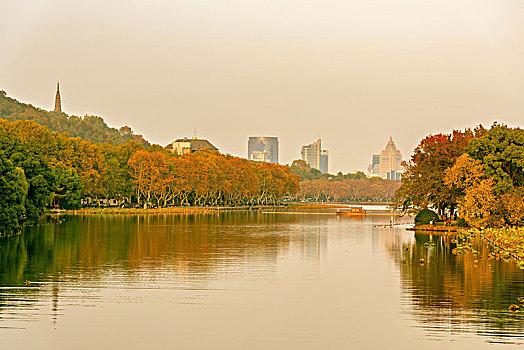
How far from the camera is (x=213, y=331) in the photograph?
20.5m

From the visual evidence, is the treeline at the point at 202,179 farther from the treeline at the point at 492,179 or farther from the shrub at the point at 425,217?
the treeline at the point at 492,179

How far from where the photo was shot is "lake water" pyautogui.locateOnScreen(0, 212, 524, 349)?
773 inches

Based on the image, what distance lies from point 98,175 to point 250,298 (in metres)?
87.7

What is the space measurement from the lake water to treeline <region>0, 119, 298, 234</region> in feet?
56.7

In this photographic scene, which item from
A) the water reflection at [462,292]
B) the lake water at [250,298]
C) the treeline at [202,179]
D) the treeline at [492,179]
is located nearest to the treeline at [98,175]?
the treeline at [202,179]

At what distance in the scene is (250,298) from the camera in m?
26.1

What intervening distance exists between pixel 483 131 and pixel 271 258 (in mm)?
36696

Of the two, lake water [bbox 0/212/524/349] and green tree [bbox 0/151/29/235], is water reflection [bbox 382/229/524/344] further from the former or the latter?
green tree [bbox 0/151/29/235]

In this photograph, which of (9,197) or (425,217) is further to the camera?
(425,217)

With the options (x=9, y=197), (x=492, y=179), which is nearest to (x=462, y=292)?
(x=492, y=179)

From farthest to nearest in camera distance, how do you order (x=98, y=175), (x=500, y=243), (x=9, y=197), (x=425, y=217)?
(x=98, y=175), (x=425, y=217), (x=9, y=197), (x=500, y=243)

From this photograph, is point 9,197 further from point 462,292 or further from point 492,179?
point 492,179

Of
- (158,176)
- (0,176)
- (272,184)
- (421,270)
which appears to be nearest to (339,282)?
(421,270)

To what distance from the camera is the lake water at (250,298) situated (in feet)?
64.4
